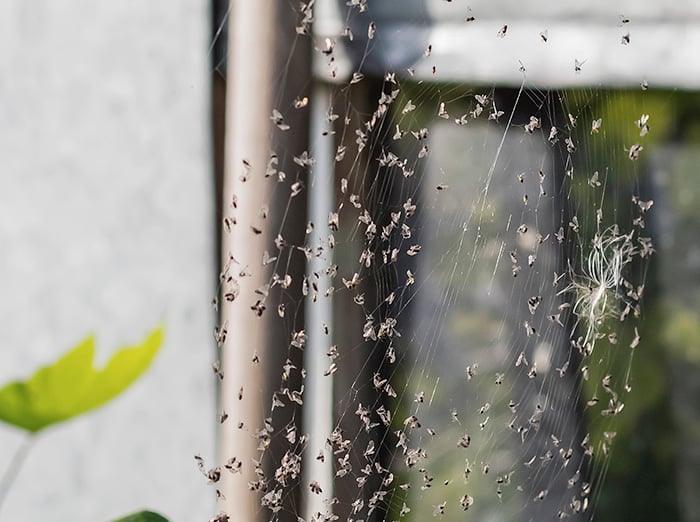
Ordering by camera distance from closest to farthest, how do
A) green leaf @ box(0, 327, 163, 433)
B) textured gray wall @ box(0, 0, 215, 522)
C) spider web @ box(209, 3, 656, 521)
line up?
green leaf @ box(0, 327, 163, 433) → spider web @ box(209, 3, 656, 521) → textured gray wall @ box(0, 0, 215, 522)

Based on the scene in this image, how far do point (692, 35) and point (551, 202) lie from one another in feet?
0.97

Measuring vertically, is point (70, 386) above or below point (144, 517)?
above

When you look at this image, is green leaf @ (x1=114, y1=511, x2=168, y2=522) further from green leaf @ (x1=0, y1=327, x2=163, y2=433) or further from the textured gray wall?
the textured gray wall

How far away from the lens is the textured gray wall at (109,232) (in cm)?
72

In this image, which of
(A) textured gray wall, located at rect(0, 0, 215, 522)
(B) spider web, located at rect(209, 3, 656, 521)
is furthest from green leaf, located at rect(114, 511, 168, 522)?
(A) textured gray wall, located at rect(0, 0, 215, 522)

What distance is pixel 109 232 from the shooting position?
29.0 inches

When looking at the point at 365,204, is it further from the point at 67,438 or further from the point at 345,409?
the point at 67,438

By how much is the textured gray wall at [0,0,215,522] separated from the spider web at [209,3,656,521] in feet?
0.58

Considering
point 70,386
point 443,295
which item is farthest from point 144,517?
point 443,295

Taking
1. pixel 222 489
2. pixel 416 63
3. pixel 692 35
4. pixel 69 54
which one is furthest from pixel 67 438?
pixel 692 35

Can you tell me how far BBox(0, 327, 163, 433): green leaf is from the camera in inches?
13.9

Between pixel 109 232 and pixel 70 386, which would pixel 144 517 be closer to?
pixel 70 386

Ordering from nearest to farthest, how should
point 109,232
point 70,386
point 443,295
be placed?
point 70,386 → point 443,295 → point 109,232

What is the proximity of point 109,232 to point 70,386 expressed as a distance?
41 centimetres
